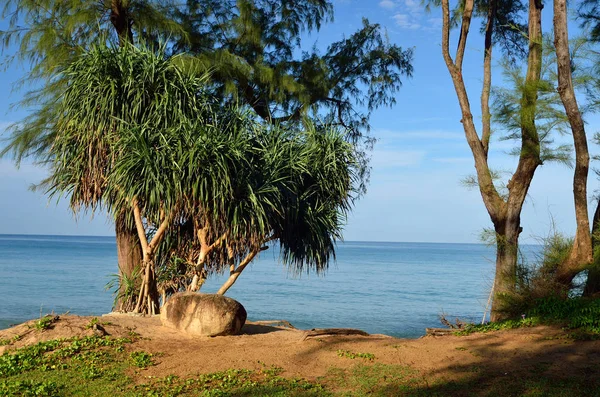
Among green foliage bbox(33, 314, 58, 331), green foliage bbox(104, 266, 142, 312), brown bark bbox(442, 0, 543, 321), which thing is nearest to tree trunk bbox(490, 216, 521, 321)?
brown bark bbox(442, 0, 543, 321)

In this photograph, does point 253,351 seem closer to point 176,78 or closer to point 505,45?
point 176,78

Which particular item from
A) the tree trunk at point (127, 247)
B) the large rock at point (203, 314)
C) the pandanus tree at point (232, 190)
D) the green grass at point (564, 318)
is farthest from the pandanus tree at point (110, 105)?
the green grass at point (564, 318)

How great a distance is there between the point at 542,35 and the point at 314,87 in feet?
18.6

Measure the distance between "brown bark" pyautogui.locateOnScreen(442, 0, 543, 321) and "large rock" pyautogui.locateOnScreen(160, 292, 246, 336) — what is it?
14.9 feet

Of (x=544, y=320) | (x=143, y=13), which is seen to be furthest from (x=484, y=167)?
(x=143, y=13)

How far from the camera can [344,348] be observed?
7980mm

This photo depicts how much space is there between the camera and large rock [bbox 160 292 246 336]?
8.67 m

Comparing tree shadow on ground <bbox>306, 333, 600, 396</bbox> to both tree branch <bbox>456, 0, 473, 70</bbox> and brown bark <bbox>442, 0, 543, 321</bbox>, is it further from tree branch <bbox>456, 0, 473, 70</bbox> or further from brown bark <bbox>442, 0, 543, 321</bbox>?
tree branch <bbox>456, 0, 473, 70</bbox>

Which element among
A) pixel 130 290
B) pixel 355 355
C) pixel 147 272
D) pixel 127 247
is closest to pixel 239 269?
pixel 147 272

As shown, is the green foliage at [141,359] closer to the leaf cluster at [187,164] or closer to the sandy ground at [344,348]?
the sandy ground at [344,348]

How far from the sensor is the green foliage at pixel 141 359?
7.20m

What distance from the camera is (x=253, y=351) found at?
7.82 m

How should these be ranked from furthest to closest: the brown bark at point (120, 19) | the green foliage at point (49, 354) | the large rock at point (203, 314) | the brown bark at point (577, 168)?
the brown bark at point (120, 19)
the brown bark at point (577, 168)
the large rock at point (203, 314)
the green foliage at point (49, 354)

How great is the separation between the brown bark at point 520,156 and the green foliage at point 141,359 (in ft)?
19.3
